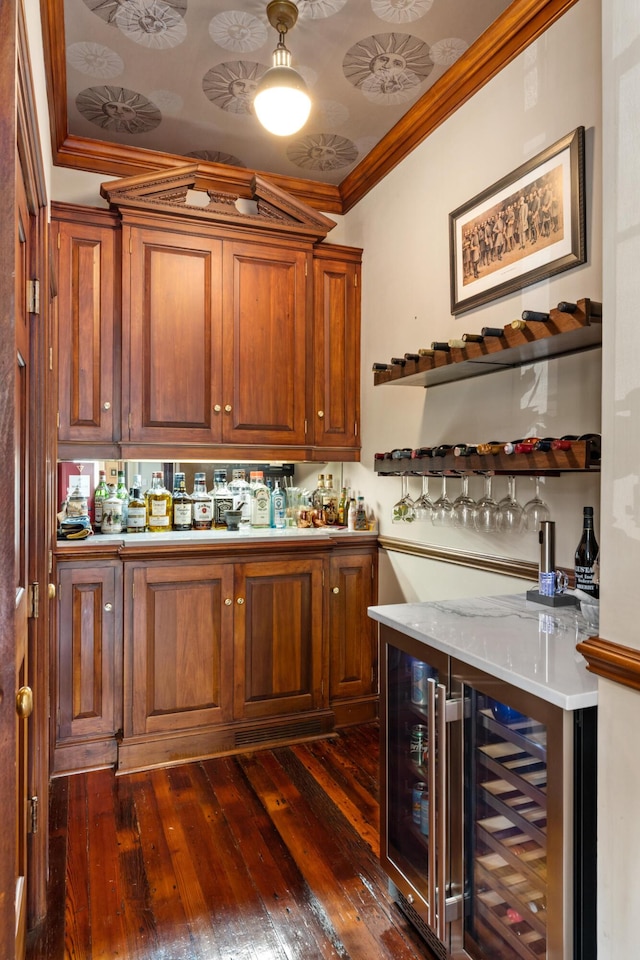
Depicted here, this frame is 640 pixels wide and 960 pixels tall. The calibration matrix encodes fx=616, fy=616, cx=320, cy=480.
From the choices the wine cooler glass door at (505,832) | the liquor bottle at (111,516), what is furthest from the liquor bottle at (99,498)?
the wine cooler glass door at (505,832)

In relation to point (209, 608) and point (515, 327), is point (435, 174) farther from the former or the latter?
point (209, 608)

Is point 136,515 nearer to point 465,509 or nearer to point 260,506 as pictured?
point 260,506

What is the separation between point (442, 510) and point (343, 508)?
1.09 metres

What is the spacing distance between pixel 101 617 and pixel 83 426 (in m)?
0.89

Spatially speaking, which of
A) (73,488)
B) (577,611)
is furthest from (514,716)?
(73,488)

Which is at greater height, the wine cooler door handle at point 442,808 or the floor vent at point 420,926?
the wine cooler door handle at point 442,808

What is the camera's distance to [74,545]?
267cm

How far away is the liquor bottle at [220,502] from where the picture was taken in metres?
3.37

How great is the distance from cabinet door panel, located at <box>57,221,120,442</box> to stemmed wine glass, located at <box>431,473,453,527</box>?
1.56 meters

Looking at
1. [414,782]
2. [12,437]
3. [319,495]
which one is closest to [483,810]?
[414,782]

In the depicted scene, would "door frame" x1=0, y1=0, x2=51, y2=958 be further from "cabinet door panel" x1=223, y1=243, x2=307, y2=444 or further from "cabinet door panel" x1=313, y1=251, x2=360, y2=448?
"cabinet door panel" x1=313, y1=251, x2=360, y2=448

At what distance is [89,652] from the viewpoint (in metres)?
2.72

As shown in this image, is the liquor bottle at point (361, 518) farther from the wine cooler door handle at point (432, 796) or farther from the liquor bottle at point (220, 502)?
the wine cooler door handle at point (432, 796)

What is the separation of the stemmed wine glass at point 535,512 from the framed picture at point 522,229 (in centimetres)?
74
